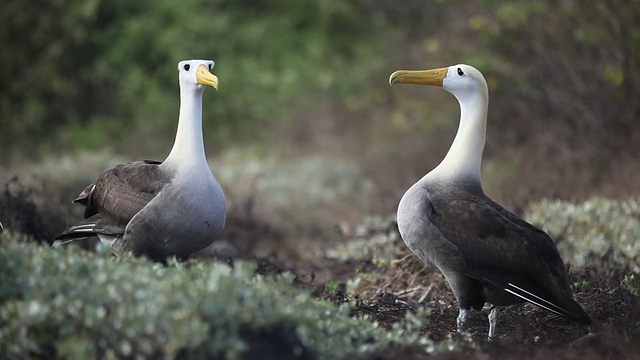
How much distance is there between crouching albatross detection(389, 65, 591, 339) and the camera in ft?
18.9

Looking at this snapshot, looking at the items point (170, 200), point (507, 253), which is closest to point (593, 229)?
point (507, 253)

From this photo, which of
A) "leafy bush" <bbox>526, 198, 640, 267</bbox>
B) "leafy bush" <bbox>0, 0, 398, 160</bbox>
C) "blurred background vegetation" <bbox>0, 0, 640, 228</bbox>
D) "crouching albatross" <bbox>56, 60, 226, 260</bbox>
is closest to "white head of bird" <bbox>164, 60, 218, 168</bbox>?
"crouching albatross" <bbox>56, 60, 226, 260</bbox>

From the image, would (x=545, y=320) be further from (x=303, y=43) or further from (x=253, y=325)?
(x=303, y=43)

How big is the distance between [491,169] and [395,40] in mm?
5790

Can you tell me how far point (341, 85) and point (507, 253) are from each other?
13.1 meters

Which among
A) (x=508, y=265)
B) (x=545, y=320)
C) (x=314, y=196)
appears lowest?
(x=314, y=196)

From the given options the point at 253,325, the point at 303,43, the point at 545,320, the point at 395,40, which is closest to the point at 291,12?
the point at 303,43

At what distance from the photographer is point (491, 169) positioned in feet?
44.8

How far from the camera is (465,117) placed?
21.5 feet

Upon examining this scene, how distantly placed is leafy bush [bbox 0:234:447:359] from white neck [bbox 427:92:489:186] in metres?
1.80

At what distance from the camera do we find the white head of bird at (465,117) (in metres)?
6.41

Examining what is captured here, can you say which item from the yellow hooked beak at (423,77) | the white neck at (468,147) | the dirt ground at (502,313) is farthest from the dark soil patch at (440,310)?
the yellow hooked beak at (423,77)

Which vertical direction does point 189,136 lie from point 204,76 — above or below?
below

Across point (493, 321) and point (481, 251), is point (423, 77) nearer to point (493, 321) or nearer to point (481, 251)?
point (481, 251)
